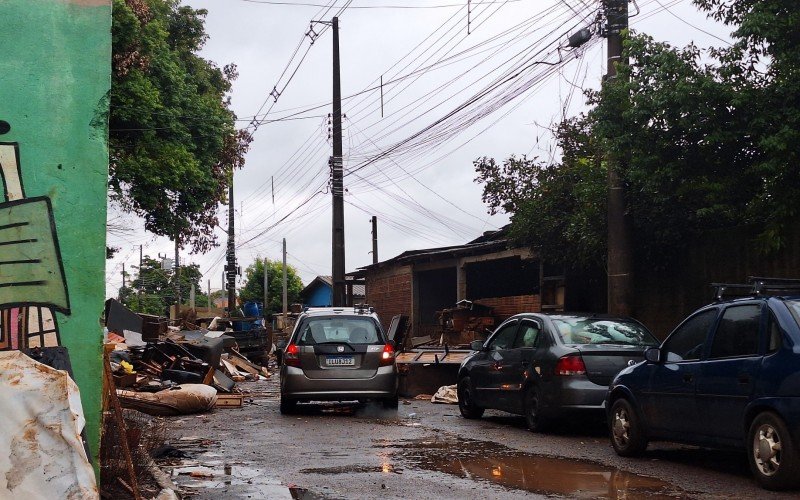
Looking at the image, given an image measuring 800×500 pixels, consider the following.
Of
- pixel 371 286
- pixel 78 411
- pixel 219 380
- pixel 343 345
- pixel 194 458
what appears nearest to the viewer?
pixel 78 411

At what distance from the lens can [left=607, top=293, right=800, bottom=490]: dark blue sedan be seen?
735 centimetres

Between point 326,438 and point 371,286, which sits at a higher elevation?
point 371,286

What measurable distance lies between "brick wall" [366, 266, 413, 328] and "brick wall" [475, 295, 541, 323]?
6.63m

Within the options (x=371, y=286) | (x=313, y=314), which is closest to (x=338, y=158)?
(x=371, y=286)

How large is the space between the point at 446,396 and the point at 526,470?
880 cm

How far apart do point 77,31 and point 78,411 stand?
299 cm

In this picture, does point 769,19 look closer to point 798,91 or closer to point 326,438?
point 798,91

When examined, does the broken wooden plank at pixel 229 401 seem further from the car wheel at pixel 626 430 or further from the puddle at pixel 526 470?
the car wheel at pixel 626 430

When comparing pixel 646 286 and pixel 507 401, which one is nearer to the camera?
pixel 507 401

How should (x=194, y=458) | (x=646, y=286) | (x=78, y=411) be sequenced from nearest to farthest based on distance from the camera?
1. (x=78, y=411)
2. (x=194, y=458)
3. (x=646, y=286)

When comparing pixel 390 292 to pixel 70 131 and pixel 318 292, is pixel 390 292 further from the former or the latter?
pixel 318 292

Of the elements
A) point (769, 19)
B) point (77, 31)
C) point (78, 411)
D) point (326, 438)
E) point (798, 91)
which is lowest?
point (326, 438)

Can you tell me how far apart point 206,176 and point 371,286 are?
10.8 m

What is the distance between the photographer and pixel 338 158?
27.7 metres
